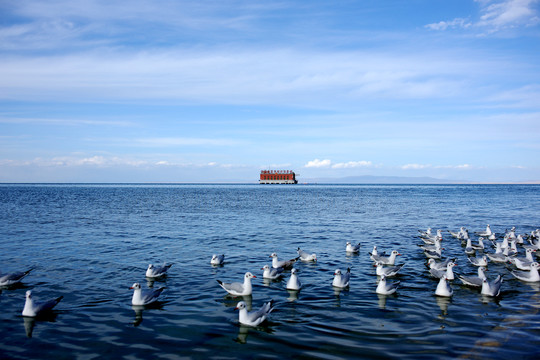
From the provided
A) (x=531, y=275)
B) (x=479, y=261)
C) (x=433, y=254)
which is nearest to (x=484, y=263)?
(x=479, y=261)

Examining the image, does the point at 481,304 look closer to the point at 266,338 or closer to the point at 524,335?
the point at 524,335

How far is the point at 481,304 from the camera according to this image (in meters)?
13.9

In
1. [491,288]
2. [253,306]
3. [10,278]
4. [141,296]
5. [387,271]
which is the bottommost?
[253,306]

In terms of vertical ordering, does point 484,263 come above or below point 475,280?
below

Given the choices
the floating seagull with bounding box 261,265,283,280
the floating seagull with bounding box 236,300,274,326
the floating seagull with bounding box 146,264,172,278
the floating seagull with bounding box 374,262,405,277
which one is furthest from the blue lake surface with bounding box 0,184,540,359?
the floating seagull with bounding box 261,265,283,280

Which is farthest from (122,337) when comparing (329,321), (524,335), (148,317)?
(524,335)

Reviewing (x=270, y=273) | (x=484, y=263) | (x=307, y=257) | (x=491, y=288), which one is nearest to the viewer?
(x=491, y=288)

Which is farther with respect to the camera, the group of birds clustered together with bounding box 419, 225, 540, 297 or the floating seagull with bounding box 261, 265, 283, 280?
the floating seagull with bounding box 261, 265, 283, 280

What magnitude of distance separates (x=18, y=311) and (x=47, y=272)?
17.9 ft

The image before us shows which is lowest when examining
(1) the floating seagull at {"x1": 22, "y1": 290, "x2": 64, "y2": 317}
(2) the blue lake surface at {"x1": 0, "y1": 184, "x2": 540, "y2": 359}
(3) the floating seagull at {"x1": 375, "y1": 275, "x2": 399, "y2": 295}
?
(2) the blue lake surface at {"x1": 0, "y1": 184, "x2": 540, "y2": 359}

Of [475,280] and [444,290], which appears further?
[475,280]

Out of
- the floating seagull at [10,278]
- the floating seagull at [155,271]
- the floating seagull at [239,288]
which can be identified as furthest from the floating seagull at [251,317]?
the floating seagull at [10,278]

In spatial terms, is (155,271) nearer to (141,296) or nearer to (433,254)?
(141,296)

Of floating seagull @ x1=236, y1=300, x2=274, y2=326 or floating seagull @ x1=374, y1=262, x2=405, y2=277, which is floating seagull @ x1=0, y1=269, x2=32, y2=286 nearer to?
floating seagull @ x1=236, y1=300, x2=274, y2=326
